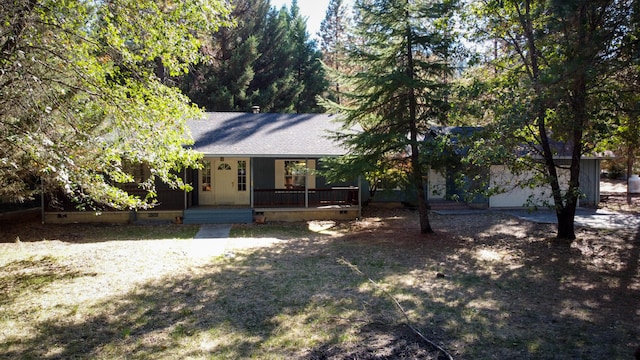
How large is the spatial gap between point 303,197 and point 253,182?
86.1 inches

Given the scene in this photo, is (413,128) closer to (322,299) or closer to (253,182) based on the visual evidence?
(322,299)

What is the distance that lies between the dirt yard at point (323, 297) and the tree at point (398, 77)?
292 cm

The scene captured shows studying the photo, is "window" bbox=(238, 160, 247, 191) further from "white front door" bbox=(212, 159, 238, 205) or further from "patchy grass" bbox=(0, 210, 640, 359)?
"patchy grass" bbox=(0, 210, 640, 359)

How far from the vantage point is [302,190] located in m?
16.4

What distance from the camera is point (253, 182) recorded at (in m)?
15.9

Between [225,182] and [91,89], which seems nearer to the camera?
[91,89]

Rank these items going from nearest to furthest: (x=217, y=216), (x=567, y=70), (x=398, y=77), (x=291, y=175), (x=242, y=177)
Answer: (x=567, y=70), (x=398, y=77), (x=217, y=216), (x=242, y=177), (x=291, y=175)

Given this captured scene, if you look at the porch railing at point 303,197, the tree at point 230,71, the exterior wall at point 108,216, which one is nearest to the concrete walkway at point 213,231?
the exterior wall at point 108,216

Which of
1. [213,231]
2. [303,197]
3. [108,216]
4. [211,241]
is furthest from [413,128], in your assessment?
[108,216]

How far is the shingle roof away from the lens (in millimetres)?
14633

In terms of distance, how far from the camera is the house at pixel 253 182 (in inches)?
581

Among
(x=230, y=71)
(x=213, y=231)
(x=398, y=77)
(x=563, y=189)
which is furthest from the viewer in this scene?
(x=230, y=71)

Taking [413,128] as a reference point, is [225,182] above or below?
below

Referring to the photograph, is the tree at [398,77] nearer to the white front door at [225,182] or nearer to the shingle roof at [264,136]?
the shingle roof at [264,136]
